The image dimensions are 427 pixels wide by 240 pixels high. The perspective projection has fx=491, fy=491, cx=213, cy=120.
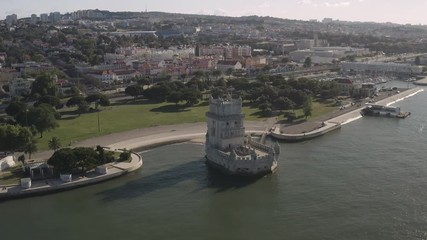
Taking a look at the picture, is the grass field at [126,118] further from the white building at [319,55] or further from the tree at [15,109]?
the white building at [319,55]

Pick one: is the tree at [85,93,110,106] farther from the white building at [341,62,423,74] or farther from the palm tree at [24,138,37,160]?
the white building at [341,62,423,74]

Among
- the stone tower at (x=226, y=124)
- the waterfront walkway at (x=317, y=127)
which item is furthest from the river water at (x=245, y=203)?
the waterfront walkway at (x=317, y=127)

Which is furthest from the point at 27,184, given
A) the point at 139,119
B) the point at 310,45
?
the point at 310,45

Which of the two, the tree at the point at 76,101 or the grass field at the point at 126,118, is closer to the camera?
the grass field at the point at 126,118

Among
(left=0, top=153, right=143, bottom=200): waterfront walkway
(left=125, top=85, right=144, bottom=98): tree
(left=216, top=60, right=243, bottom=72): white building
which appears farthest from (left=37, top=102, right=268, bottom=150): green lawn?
(left=216, top=60, right=243, bottom=72): white building

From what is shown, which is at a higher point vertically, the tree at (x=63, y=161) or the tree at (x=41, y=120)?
the tree at (x=41, y=120)

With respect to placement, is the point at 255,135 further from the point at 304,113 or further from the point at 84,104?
the point at 84,104
